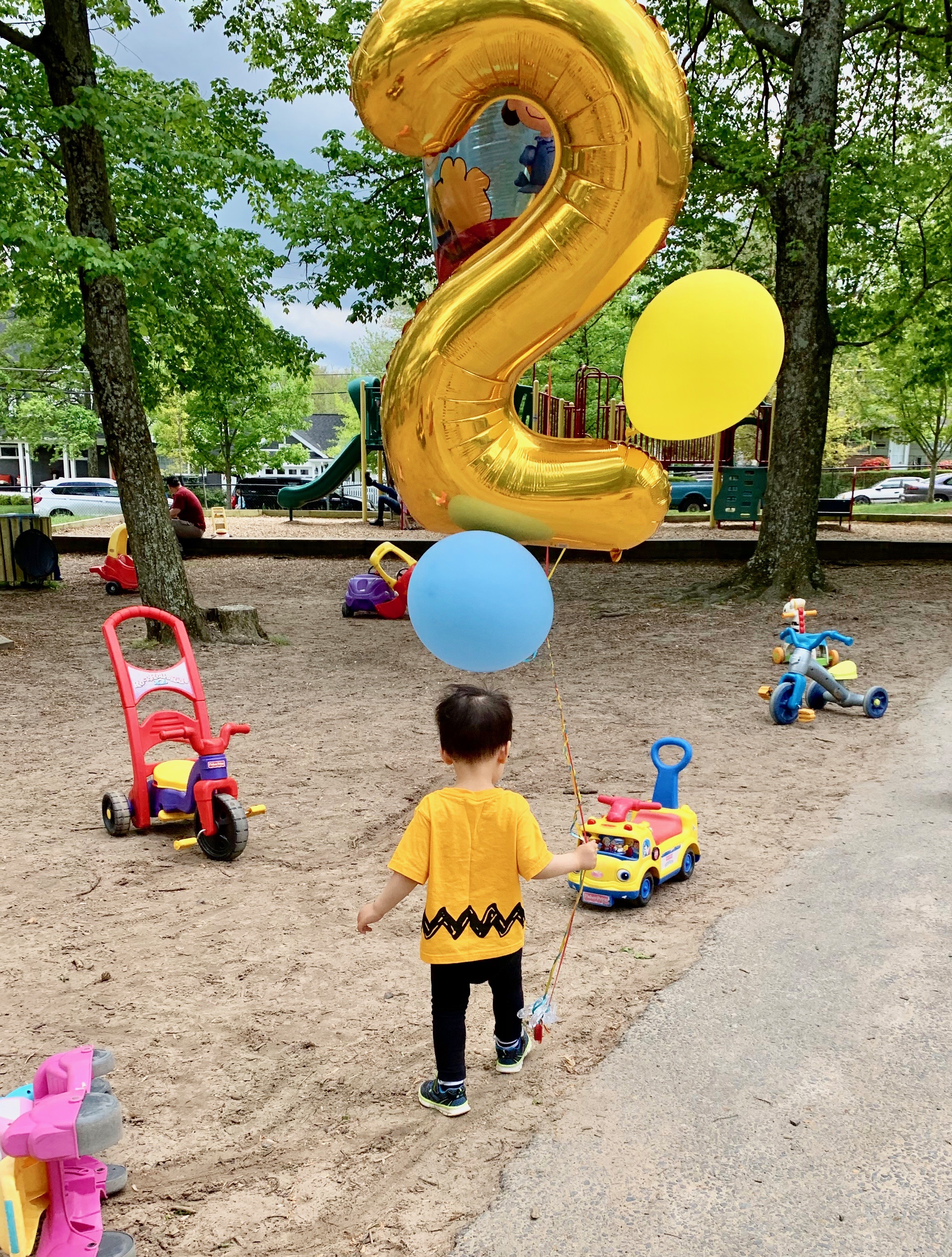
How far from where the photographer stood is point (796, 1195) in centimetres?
252

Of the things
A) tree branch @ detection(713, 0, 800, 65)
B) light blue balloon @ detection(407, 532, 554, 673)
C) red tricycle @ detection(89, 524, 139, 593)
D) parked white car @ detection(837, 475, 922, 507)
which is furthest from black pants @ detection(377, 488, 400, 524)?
parked white car @ detection(837, 475, 922, 507)

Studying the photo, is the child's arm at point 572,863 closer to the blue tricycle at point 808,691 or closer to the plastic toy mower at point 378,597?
the blue tricycle at point 808,691

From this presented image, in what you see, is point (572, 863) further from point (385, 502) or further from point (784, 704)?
point (385, 502)

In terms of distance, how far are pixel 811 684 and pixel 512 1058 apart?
5917mm

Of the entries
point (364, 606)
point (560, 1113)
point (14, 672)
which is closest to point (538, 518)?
point (560, 1113)

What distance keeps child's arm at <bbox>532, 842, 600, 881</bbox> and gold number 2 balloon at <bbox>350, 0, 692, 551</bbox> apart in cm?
115

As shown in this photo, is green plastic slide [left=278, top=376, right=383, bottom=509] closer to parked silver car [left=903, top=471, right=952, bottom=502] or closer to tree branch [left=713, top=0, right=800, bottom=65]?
tree branch [left=713, top=0, right=800, bottom=65]

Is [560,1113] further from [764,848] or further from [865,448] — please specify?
[865,448]

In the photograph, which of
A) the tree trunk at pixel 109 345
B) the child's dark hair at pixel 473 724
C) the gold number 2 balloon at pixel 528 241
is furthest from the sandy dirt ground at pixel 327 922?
the gold number 2 balloon at pixel 528 241

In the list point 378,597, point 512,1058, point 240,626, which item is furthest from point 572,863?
point 378,597

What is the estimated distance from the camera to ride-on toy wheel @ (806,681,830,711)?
812cm

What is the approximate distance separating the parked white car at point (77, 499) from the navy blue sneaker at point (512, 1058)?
29.7 meters

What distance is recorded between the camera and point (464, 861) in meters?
2.78

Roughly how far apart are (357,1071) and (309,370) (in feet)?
43.1
